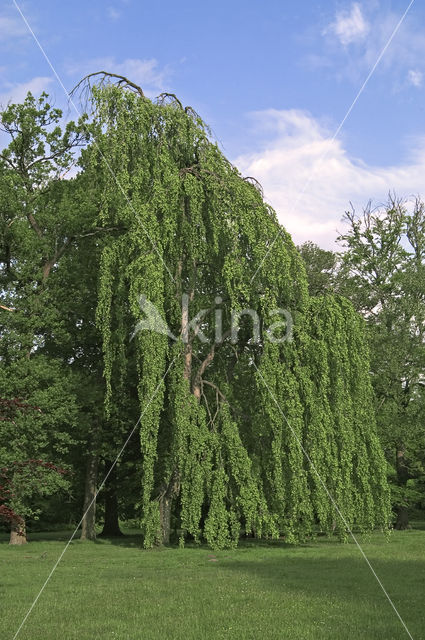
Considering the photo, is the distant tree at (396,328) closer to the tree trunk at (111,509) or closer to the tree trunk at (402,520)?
the tree trunk at (402,520)

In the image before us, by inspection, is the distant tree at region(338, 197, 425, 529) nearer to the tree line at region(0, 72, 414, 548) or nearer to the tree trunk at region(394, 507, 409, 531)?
the tree trunk at region(394, 507, 409, 531)

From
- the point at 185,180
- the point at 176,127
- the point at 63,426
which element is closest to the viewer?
the point at 185,180

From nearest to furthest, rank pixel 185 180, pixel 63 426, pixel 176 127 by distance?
pixel 185 180 < pixel 176 127 < pixel 63 426

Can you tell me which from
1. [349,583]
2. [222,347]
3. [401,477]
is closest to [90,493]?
[222,347]

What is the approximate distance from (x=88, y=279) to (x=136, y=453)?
23.8ft

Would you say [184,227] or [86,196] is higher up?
[86,196]

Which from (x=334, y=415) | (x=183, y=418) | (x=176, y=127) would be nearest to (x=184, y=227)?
(x=176, y=127)

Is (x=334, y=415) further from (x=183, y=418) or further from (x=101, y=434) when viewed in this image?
(x=101, y=434)

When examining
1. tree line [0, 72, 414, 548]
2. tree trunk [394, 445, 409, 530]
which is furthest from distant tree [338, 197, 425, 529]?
tree line [0, 72, 414, 548]

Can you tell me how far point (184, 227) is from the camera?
18.6 metres

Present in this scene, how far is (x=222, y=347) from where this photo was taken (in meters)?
19.9

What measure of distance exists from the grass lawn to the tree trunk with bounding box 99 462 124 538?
34.7 ft

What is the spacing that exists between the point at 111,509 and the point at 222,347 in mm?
12917

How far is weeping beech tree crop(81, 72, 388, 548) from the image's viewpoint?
17.3 metres
